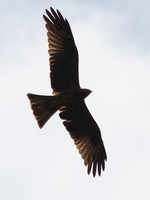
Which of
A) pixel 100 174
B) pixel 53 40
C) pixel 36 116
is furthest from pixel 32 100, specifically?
pixel 100 174

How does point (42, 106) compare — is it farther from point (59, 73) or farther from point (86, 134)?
point (86, 134)

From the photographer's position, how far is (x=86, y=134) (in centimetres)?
1733

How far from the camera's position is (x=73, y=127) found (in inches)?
674

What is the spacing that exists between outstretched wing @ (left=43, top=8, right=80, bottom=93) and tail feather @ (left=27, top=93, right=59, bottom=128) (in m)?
0.31

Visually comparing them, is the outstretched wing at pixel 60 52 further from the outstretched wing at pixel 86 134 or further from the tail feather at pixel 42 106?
the outstretched wing at pixel 86 134

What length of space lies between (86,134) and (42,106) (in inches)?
72.9

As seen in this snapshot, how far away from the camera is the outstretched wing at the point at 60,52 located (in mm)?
15969

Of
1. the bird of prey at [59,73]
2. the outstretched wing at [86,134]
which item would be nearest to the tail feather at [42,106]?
the bird of prey at [59,73]

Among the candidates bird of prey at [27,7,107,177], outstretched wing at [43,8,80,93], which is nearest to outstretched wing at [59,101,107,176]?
bird of prey at [27,7,107,177]

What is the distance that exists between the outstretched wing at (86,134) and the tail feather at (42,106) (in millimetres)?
700

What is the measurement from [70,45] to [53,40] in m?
0.44

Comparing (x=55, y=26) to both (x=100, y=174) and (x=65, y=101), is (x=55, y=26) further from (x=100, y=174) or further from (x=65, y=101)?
(x=100, y=174)

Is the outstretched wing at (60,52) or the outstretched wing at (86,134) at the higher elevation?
the outstretched wing at (60,52)

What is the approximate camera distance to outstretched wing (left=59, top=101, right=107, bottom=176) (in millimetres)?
16850
